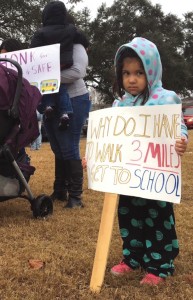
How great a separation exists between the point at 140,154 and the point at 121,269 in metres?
0.67

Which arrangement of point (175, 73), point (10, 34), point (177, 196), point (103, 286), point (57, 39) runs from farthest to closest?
point (175, 73), point (10, 34), point (57, 39), point (103, 286), point (177, 196)

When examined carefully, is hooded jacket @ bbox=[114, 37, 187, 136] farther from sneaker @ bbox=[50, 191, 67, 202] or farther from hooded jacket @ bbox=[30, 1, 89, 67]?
sneaker @ bbox=[50, 191, 67, 202]

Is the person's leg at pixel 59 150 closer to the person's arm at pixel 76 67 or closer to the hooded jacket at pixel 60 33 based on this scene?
the person's arm at pixel 76 67

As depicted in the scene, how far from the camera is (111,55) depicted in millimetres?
29328

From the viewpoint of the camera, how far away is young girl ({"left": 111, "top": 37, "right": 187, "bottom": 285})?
2.32 metres

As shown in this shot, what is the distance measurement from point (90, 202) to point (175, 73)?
92.6ft

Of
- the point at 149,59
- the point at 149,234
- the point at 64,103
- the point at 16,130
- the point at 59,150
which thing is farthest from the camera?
the point at 59,150

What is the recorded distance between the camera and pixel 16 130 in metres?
3.35

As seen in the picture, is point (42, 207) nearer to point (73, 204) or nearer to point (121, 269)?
point (73, 204)

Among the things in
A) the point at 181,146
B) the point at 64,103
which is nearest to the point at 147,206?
the point at 181,146

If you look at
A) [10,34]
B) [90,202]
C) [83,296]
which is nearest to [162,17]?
[10,34]

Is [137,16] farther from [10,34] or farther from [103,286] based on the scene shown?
[103,286]

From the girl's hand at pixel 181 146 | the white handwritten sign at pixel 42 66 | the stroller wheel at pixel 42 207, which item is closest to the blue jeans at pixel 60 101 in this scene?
the white handwritten sign at pixel 42 66

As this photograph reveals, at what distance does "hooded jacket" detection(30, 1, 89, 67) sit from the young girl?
142 centimetres
